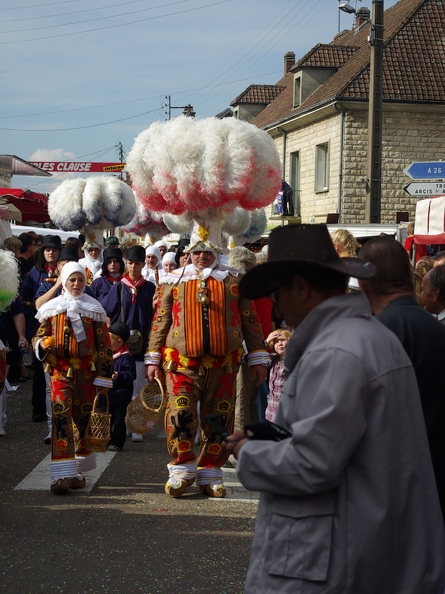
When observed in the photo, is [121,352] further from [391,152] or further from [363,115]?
[363,115]

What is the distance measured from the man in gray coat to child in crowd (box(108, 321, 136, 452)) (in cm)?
623

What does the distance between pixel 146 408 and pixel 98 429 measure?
459mm

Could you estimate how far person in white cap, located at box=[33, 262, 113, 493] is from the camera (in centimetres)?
726

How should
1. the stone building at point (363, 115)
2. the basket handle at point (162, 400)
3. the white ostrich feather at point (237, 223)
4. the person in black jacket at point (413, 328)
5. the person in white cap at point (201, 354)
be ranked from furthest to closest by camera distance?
1. the stone building at point (363, 115)
2. the white ostrich feather at point (237, 223)
3. the basket handle at point (162, 400)
4. the person in white cap at point (201, 354)
5. the person in black jacket at point (413, 328)

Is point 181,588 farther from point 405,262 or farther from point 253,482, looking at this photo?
point 253,482

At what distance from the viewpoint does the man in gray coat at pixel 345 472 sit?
255 centimetres

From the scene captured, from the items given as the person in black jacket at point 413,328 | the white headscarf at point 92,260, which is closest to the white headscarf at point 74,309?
the person in black jacket at point 413,328

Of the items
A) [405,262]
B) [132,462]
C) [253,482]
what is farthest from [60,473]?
[253,482]

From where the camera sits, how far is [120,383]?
895 cm

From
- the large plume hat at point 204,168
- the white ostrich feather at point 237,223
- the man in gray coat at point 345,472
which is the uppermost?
the large plume hat at point 204,168

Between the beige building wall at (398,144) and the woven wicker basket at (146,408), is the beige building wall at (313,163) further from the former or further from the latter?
the woven wicker basket at (146,408)

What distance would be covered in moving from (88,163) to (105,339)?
158ft

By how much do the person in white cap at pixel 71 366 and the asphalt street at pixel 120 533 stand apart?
28 centimetres

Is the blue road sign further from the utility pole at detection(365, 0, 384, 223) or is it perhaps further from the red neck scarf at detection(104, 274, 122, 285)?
the utility pole at detection(365, 0, 384, 223)
